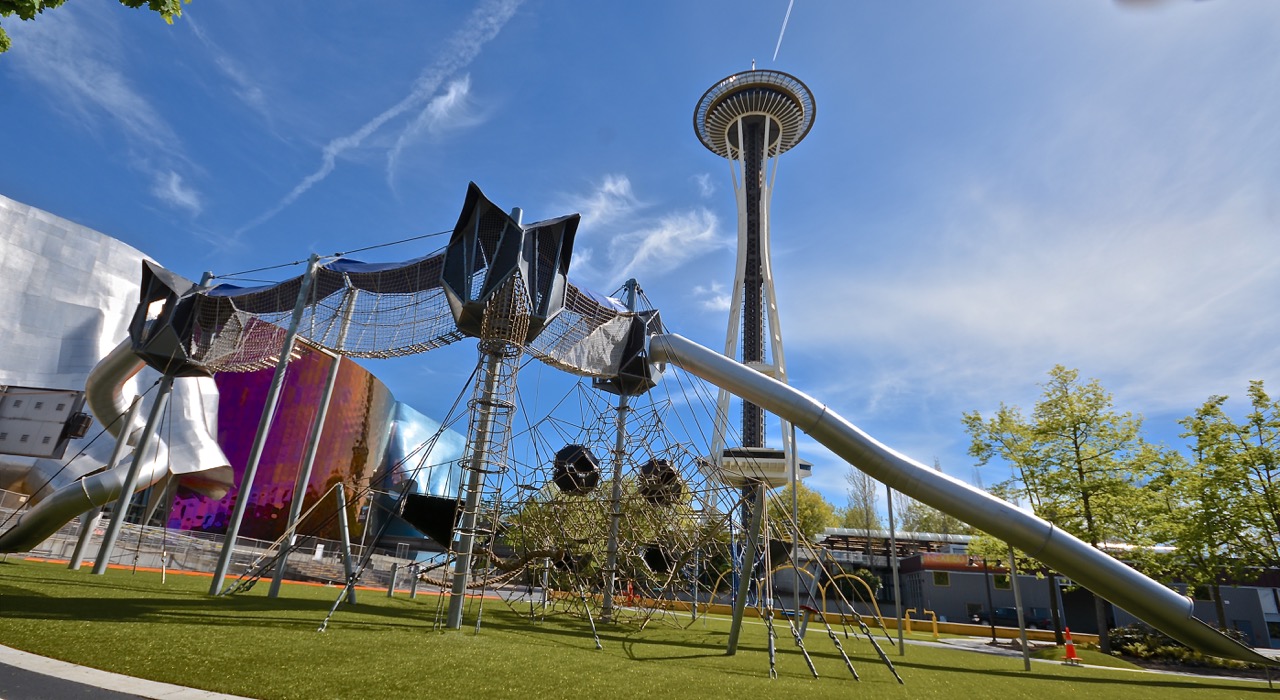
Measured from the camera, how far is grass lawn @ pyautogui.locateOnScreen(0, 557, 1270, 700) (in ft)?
19.8

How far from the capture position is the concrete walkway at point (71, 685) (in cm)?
461

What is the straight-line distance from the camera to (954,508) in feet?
43.3

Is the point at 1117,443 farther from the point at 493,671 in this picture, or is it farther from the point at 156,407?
the point at 156,407

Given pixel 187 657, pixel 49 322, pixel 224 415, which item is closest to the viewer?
pixel 187 657

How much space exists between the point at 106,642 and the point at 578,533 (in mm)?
15165

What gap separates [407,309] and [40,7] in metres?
10.1

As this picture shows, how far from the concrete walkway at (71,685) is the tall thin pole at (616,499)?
13821 mm

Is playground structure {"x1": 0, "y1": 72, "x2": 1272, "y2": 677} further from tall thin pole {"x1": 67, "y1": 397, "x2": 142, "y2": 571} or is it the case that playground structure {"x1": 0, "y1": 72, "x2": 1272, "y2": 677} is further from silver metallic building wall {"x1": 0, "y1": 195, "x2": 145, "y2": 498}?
silver metallic building wall {"x1": 0, "y1": 195, "x2": 145, "y2": 498}

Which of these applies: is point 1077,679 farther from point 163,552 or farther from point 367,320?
point 163,552

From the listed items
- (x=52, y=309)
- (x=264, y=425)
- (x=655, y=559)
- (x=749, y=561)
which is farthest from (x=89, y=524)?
(x=52, y=309)

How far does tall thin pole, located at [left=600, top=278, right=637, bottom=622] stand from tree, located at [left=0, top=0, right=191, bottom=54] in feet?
47.1

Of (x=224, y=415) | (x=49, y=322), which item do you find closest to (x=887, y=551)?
(x=224, y=415)

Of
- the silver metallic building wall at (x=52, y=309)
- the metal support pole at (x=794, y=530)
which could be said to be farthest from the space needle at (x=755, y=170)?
the silver metallic building wall at (x=52, y=309)

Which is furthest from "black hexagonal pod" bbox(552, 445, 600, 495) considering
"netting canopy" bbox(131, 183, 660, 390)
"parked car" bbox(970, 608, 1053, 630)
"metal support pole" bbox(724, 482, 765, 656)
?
"parked car" bbox(970, 608, 1053, 630)
